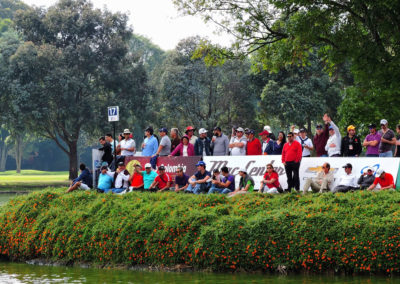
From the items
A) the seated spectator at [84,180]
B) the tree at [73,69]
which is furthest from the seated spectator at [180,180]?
the tree at [73,69]

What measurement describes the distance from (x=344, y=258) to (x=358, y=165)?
18.1 feet

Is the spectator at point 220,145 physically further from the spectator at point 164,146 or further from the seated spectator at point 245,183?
the seated spectator at point 245,183

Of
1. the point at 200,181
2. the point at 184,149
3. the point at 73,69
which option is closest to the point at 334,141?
the point at 200,181

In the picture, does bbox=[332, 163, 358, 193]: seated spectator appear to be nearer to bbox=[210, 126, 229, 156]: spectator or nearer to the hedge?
the hedge

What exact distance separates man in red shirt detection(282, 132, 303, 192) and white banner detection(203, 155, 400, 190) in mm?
681

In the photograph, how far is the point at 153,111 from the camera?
5969 centimetres

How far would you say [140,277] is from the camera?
50.5ft

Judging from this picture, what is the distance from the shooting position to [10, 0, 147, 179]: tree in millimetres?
54969

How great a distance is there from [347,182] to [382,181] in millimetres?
912

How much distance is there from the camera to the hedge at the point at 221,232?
46.9ft

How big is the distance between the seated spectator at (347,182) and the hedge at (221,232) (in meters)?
1.93

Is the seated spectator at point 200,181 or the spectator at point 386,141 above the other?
the spectator at point 386,141

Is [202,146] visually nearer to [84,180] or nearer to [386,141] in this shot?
[84,180]

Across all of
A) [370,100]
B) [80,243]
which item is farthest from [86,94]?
[80,243]
